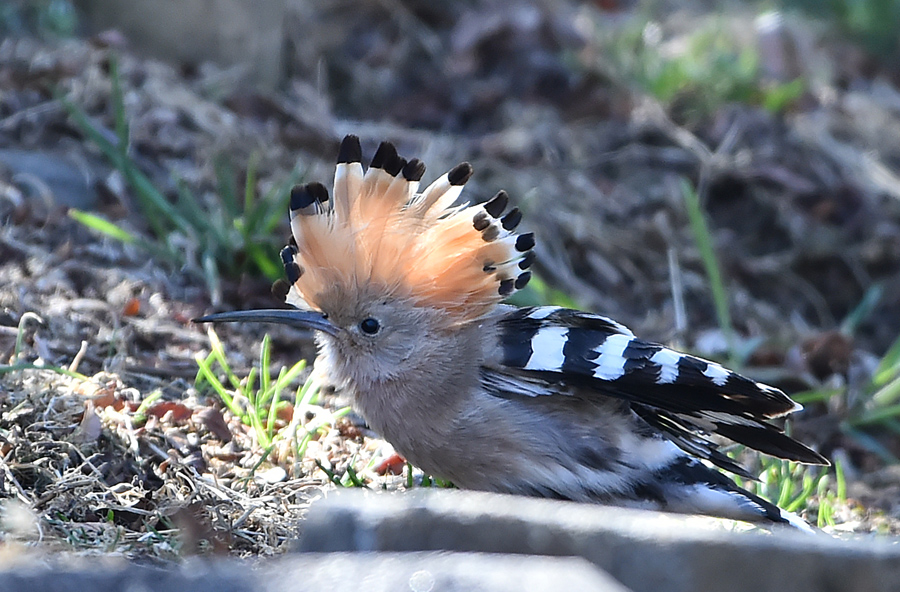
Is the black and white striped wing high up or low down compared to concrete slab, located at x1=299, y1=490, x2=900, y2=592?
down

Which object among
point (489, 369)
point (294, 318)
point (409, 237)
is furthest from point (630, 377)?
point (294, 318)

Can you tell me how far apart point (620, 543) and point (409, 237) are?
1257 mm

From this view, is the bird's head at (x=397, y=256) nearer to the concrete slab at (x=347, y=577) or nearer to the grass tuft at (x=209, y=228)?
the grass tuft at (x=209, y=228)

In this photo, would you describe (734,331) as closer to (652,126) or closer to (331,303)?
(652,126)

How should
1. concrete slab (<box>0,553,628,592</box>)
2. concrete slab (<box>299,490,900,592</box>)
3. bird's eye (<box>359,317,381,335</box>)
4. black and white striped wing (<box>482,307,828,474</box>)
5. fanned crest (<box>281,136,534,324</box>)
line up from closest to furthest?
concrete slab (<box>0,553,628,592</box>) < concrete slab (<box>299,490,900,592</box>) < black and white striped wing (<box>482,307,828,474</box>) < fanned crest (<box>281,136,534,324</box>) < bird's eye (<box>359,317,381,335</box>)

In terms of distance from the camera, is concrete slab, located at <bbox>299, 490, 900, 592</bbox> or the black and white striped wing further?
the black and white striped wing

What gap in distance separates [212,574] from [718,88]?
5152 mm

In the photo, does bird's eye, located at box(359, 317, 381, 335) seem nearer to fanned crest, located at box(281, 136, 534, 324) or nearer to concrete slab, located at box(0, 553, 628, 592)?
fanned crest, located at box(281, 136, 534, 324)

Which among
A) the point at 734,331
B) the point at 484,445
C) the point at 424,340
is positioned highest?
the point at 424,340

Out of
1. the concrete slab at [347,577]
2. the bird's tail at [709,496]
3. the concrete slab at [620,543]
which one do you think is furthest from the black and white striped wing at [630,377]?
the concrete slab at [347,577]

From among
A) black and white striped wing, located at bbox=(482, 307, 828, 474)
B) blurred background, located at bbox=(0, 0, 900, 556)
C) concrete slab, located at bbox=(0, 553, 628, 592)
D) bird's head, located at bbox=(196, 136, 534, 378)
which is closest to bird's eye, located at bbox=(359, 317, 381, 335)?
bird's head, located at bbox=(196, 136, 534, 378)

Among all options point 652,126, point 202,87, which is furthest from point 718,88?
point 202,87

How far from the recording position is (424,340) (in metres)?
2.77

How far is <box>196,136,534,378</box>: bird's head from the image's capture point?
272cm
